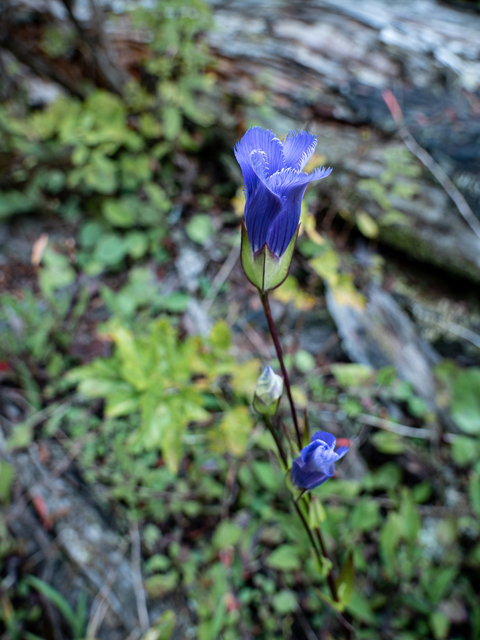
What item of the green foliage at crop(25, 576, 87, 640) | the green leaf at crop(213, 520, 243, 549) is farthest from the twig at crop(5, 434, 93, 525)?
the green leaf at crop(213, 520, 243, 549)

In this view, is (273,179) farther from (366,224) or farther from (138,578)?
(138,578)

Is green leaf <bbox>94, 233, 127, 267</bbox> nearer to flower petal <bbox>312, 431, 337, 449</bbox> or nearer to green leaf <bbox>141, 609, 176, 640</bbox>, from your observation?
green leaf <bbox>141, 609, 176, 640</bbox>

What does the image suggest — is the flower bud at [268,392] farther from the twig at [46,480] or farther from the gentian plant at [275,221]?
the twig at [46,480]

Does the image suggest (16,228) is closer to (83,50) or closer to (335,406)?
(83,50)

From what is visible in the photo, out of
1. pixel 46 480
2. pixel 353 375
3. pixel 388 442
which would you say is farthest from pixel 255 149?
pixel 46 480

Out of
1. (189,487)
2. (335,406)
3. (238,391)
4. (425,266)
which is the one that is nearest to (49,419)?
Result: (189,487)

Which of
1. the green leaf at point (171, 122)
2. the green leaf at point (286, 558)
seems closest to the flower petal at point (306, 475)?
the green leaf at point (286, 558)

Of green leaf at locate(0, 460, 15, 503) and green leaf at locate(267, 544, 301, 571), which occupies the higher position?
green leaf at locate(267, 544, 301, 571)
